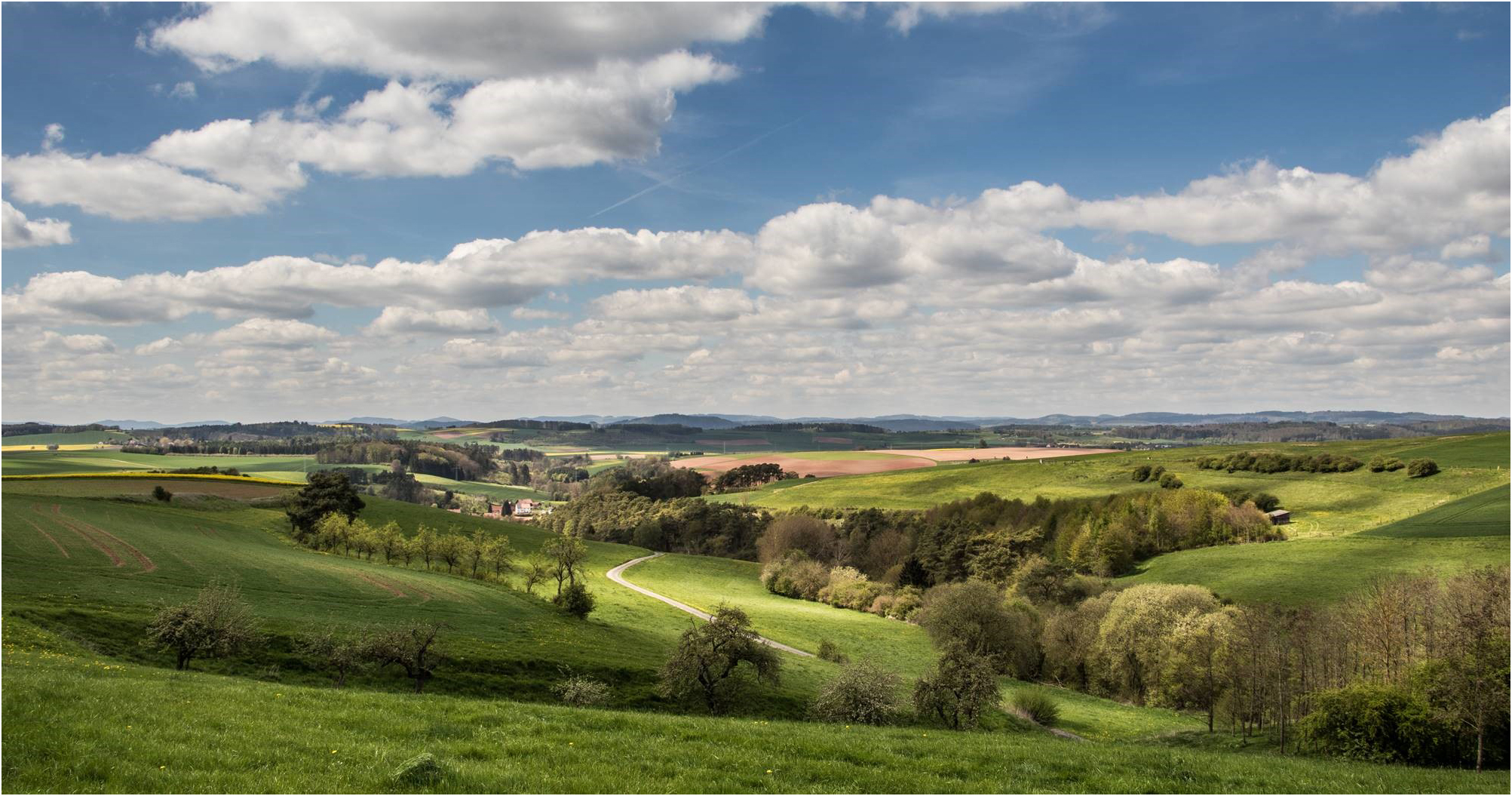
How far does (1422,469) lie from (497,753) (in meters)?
161

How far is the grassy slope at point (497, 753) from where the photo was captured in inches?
593

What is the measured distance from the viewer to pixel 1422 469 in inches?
5123

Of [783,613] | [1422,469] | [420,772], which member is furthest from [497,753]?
[1422,469]

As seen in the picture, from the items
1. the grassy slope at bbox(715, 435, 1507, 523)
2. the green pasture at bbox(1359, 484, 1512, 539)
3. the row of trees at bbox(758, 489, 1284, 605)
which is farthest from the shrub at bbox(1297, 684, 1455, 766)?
the grassy slope at bbox(715, 435, 1507, 523)

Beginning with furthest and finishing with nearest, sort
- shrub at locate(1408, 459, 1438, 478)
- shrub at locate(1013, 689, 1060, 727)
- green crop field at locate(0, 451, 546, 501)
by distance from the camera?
shrub at locate(1408, 459, 1438, 478), green crop field at locate(0, 451, 546, 501), shrub at locate(1013, 689, 1060, 727)

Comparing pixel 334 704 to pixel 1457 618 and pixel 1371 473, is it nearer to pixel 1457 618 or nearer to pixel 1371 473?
pixel 1457 618

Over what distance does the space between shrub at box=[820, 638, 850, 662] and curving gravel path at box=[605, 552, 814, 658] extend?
3.84ft

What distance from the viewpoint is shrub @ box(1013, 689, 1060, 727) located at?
54.6 meters

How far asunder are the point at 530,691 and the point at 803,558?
268ft

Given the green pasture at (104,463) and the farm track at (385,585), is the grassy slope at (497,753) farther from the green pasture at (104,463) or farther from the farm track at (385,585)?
the green pasture at (104,463)

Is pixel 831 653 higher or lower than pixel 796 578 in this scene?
higher

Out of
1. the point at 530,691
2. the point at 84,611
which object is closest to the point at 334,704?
the point at 530,691

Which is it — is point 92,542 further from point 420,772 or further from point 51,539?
point 420,772

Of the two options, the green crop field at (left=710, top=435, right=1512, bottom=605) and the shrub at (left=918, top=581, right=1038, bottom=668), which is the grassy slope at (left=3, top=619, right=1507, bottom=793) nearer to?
Result: the shrub at (left=918, top=581, right=1038, bottom=668)
